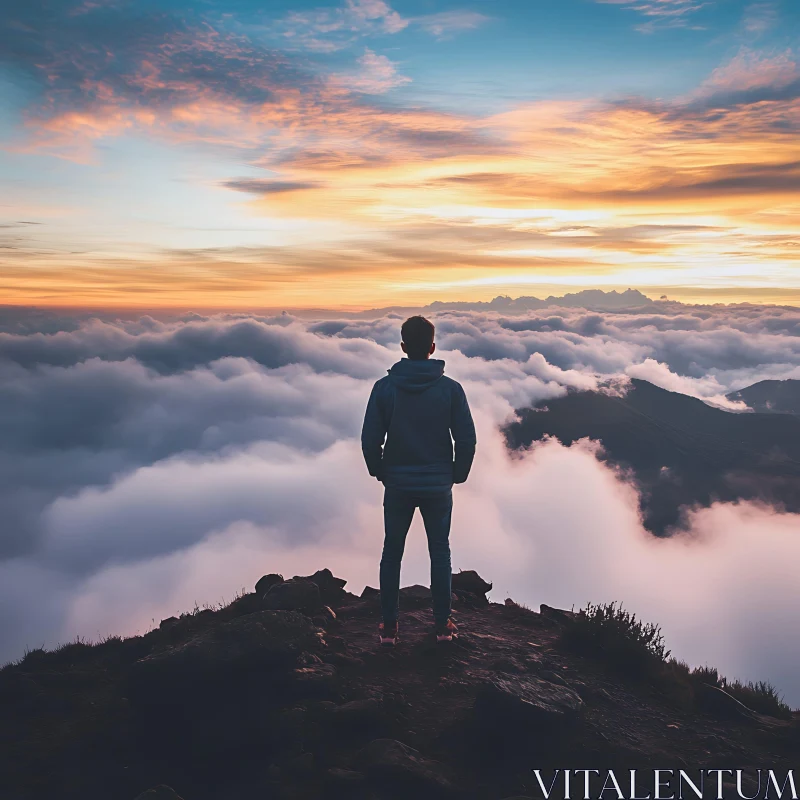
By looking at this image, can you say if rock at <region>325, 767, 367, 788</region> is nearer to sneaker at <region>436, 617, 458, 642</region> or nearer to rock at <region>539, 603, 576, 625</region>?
sneaker at <region>436, 617, 458, 642</region>

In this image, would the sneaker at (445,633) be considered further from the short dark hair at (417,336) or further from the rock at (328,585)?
the short dark hair at (417,336)

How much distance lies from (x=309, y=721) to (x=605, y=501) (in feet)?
646

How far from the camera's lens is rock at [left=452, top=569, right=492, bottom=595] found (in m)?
7.18

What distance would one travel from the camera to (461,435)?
4.77 m

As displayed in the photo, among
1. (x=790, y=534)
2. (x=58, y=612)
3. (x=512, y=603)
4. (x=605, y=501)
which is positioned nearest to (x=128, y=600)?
(x=58, y=612)

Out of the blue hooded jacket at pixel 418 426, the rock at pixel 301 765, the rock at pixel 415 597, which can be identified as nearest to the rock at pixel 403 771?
the rock at pixel 301 765

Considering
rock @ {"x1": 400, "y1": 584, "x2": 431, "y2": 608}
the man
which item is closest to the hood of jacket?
the man

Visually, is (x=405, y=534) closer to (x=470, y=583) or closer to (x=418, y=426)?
(x=418, y=426)

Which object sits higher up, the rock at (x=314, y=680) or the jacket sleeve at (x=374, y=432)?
the jacket sleeve at (x=374, y=432)

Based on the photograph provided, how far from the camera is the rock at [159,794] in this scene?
123 inches

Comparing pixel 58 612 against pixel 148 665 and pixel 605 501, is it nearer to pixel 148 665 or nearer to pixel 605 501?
pixel 148 665

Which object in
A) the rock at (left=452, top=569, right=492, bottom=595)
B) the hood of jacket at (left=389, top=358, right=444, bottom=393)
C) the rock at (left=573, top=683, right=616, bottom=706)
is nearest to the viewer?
the rock at (left=573, top=683, right=616, bottom=706)

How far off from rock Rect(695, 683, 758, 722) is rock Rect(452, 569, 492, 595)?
273 centimetres

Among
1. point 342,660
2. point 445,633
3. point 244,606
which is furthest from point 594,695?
point 244,606
